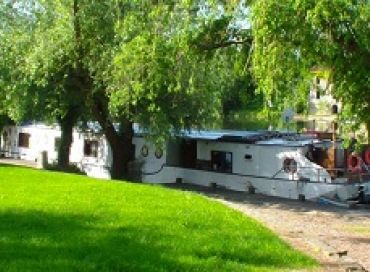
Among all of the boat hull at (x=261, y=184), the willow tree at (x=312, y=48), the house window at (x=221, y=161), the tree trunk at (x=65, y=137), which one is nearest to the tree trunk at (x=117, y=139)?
the tree trunk at (x=65, y=137)

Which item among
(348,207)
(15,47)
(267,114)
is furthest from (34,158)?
(267,114)

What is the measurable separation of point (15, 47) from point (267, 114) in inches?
747

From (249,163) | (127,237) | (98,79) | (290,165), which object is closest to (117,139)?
(98,79)

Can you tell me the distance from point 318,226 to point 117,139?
13438 mm

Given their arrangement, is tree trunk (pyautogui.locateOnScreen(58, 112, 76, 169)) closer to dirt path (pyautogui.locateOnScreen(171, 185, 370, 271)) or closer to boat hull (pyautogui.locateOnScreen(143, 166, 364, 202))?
boat hull (pyautogui.locateOnScreen(143, 166, 364, 202))

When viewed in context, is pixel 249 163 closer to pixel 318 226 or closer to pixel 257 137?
pixel 257 137

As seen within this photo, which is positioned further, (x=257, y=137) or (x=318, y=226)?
(x=257, y=137)

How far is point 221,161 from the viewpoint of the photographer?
113 ft

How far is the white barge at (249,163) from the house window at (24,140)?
5524mm

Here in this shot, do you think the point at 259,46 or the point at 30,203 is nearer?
the point at 259,46

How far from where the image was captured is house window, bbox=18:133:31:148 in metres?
45.7

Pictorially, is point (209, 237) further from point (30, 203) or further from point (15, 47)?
point (15, 47)

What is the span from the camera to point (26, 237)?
360 inches

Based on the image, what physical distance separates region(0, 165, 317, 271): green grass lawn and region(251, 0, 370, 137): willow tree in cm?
253
